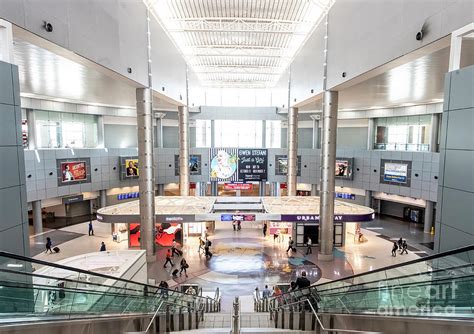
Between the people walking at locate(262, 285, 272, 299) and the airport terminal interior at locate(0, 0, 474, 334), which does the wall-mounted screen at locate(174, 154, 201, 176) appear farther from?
the people walking at locate(262, 285, 272, 299)

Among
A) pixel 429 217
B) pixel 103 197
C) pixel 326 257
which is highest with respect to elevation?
pixel 103 197

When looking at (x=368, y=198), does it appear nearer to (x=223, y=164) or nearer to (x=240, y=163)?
(x=240, y=163)

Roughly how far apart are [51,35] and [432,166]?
74.0 ft

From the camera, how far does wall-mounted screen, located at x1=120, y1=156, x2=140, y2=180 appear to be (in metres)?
25.5

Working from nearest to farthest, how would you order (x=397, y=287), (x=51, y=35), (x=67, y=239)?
1. (x=397, y=287)
2. (x=51, y=35)
3. (x=67, y=239)

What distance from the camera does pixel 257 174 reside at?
2767 centimetres

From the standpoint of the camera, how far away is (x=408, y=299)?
4016mm

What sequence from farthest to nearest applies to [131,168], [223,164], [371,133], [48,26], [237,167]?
[223,164] → [237,167] → [371,133] → [131,168] → [48,26]

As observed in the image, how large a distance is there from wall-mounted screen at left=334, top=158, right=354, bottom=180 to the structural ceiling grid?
989cm

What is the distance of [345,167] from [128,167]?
19.5m

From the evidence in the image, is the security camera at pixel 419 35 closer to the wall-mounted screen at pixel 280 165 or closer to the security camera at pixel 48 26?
the security camera at pixel 48 26

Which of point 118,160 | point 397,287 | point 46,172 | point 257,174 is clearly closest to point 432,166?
point 257,174

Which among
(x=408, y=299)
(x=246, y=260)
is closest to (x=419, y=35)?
(x=408, y=299)

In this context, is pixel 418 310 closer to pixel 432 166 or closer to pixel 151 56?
pixel 151 56
